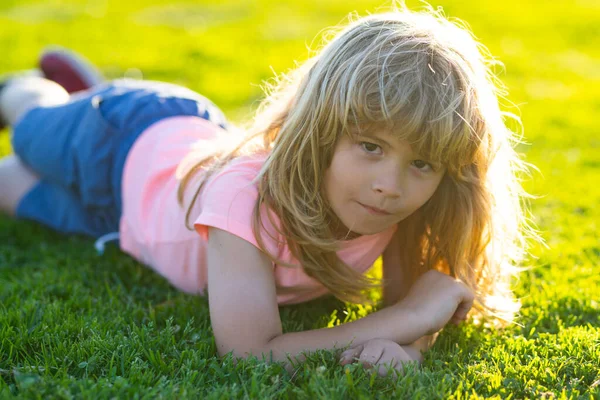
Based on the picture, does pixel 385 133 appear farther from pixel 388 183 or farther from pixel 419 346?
pixel 419 346

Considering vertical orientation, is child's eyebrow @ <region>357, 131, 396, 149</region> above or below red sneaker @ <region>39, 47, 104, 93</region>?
above

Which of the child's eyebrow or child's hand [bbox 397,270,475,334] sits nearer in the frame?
the child's eyebrow

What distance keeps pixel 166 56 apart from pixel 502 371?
6.56 metres

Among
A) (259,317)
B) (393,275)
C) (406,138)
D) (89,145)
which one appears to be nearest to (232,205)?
(259,317)

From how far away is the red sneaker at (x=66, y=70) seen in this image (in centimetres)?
505

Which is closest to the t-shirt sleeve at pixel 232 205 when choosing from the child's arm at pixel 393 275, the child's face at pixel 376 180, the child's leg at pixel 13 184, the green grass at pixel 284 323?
the child's face at pixel 376 180

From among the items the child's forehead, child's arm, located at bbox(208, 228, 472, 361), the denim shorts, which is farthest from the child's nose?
the denim shorts

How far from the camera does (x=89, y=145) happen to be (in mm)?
3695

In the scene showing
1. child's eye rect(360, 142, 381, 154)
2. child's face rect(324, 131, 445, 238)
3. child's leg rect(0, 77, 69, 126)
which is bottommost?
child's leg rect(0, 77, 69, 126)

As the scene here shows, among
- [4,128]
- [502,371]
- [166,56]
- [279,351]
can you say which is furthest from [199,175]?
[166,56]

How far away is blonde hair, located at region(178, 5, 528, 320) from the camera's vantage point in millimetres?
2316

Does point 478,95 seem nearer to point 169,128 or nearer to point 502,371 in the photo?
point 502,371

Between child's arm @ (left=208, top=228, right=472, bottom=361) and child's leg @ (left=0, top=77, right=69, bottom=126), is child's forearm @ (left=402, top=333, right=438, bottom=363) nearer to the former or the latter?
child's arm @ (left=208, top=228, right=472, bottom=361)

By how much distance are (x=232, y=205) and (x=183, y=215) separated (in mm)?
788
